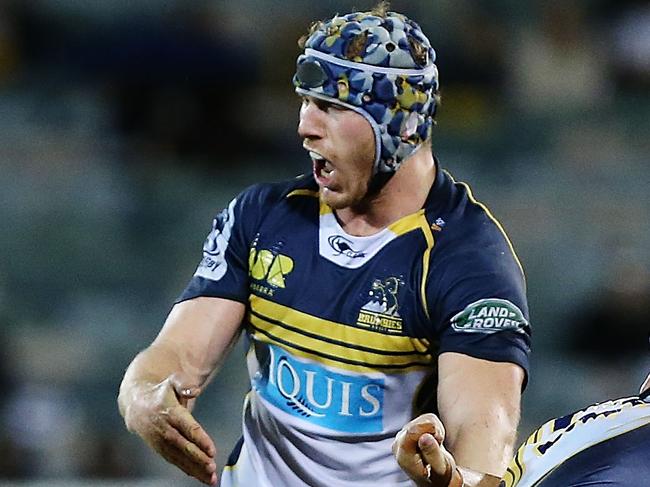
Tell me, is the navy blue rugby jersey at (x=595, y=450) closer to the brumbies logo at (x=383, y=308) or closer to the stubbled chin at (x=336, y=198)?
the brumbies logo at (x=383, y=308)

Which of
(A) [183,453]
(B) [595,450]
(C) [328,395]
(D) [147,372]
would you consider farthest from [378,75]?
(B) [595,450]

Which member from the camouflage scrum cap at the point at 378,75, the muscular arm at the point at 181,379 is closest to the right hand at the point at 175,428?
the muscular arm at the point at 181,379

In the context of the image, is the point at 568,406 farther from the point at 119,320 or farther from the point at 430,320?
the point at 430,320

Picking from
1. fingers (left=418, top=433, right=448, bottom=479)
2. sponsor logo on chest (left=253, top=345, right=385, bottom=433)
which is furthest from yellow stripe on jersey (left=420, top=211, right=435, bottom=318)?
fingers (left=418, top=433, right=448, bottom=479)

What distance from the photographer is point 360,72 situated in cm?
342

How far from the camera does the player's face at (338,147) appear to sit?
11.3ft

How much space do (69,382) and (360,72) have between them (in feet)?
12.9

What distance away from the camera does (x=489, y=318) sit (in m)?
3.27

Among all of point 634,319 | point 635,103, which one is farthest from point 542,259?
point 635,103

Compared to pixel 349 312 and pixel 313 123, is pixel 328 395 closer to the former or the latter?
pixel 349 312

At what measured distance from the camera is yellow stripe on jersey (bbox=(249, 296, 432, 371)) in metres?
3.42

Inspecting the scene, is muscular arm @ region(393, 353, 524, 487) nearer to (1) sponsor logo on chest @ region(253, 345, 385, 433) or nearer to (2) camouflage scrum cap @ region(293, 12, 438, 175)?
(1) sponsor logo on chest @ region(253, 345, 385, 433)

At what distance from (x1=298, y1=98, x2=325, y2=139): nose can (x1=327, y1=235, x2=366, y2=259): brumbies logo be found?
0.28 meters

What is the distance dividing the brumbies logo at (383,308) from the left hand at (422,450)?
75 cm
